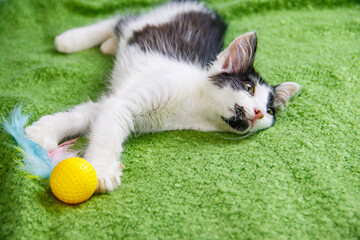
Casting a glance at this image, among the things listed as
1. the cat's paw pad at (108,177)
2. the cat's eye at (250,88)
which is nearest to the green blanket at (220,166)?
the cat's paw pad at (108,177)

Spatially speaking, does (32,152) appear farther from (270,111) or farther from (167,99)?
(270,111)

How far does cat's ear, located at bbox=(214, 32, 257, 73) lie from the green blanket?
0.93 feet

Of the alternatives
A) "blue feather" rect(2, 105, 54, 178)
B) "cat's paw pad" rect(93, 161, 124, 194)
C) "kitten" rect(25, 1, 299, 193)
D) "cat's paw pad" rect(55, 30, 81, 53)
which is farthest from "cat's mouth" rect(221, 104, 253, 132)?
"cat's paw pad" rect(55, 30, 81, 53)

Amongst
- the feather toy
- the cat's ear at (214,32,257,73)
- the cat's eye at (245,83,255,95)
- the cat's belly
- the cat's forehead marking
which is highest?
the cat's ear at (214,32,257,73)

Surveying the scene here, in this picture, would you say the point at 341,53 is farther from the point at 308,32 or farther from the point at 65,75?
the point at 65,75

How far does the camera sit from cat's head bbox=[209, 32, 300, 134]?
4.44 ft

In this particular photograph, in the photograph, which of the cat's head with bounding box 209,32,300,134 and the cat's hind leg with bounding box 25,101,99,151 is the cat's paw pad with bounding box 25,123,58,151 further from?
the cat's head with bounding box 209,32,300,134

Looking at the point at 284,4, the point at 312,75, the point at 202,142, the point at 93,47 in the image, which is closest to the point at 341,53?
the point at 312,75

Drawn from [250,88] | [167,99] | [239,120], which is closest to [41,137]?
[167,99]

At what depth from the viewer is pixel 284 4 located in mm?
2455

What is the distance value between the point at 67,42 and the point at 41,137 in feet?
3.08

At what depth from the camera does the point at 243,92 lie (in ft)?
4.56

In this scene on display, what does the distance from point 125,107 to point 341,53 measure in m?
1.28

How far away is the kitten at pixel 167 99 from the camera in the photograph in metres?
1.26
